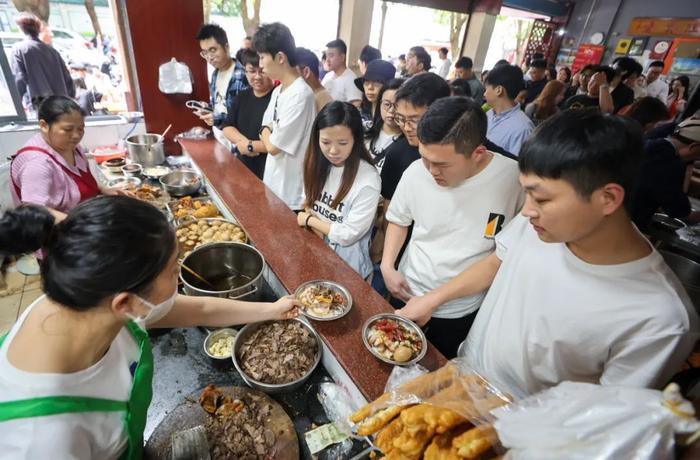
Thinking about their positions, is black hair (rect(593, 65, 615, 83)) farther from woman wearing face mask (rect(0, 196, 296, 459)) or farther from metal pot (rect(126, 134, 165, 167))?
woman wearing face mask (rect(0, 196, 296, 459))

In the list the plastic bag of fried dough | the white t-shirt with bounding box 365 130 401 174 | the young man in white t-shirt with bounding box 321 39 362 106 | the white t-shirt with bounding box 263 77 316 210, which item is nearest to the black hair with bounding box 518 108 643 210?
the plastic bag of fried dough

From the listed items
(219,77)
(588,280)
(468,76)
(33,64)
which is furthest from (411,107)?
(468,76)

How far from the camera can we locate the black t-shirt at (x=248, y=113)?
378cm

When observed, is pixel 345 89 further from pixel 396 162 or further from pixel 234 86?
pixel 396 162

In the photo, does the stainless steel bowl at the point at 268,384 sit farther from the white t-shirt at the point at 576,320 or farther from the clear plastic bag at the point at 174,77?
the clear plastic bag at the point at 174,77

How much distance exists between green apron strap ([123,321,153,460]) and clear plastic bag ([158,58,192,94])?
3.67 metres

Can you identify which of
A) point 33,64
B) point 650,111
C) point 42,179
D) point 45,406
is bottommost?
point 42,179

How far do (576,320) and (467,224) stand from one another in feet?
2.62

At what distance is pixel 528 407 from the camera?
0.78m

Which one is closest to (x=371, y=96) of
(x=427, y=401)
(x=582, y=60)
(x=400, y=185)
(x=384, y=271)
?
(x=400, y=185)

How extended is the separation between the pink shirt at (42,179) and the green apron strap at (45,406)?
1981 mm

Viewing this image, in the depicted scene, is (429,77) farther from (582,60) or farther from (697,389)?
(582,60)

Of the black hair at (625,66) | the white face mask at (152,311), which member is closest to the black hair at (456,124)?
the white face mask at (152,311)

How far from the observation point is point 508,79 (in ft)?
12.1
